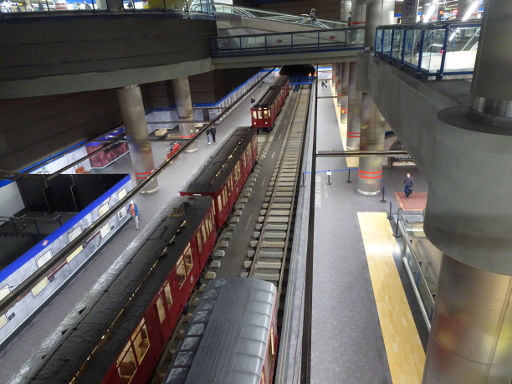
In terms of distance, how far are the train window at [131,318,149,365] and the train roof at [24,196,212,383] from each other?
0.19 metres

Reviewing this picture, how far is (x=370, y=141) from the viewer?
1680cm

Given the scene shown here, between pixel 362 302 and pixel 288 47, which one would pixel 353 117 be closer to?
pixel 288 47

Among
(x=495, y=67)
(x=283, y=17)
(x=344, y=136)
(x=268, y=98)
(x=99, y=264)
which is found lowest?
(x=99, y=264)

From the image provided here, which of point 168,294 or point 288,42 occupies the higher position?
point 288,42

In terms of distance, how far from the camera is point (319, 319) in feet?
Result: 32.4

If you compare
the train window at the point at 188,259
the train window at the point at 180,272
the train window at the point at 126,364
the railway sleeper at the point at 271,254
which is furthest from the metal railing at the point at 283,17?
the train window at the point at 126,364

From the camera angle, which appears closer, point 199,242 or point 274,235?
point 199,242

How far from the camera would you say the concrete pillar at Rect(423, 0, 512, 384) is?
3.22 metres

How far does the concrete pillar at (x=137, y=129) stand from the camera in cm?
1698

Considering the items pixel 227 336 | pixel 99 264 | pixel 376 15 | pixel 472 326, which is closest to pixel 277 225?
pixel 99 264

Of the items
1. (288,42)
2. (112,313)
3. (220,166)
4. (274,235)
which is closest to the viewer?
(112,313)

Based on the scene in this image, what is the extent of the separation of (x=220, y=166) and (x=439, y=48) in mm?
9213

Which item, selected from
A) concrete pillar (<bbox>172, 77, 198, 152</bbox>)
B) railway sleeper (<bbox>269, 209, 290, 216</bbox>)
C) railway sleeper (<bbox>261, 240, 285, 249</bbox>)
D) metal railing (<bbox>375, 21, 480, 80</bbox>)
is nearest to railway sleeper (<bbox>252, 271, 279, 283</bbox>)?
railway sleeper (<bbox>261, 240, 285, 249</bbox>)

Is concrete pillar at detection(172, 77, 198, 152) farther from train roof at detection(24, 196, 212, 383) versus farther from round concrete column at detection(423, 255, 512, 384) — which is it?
round concrete column at detection(423, 255, 512, 384)
